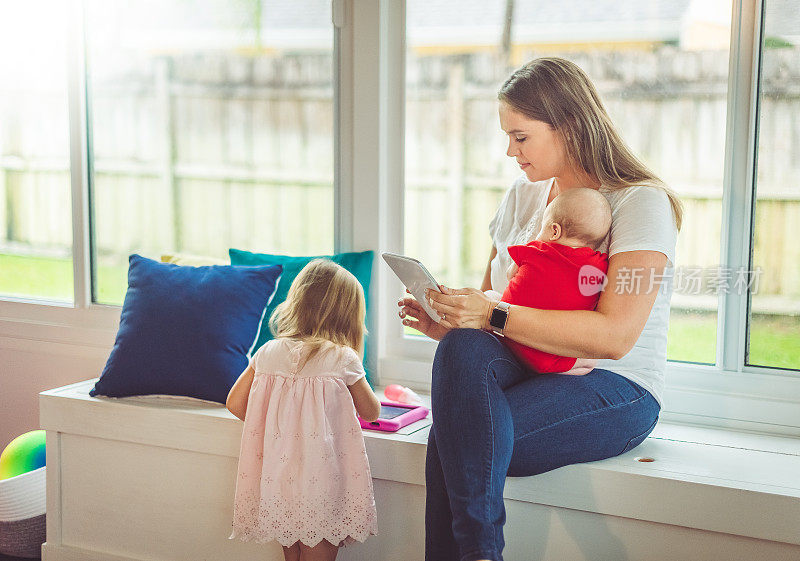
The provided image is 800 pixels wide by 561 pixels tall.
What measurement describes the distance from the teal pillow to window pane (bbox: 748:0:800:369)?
97 centimetres

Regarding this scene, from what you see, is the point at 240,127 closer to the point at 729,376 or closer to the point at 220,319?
the point at 220,319

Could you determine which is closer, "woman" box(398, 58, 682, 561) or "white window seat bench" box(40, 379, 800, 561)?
"woman" box(398, 58, 682, 561)

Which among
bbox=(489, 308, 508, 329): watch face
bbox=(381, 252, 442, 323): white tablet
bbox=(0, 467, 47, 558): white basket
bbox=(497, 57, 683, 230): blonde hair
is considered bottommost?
bbox=(0, 467, 47, 558): white basket

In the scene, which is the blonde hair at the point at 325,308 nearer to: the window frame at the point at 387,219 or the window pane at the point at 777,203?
the window frame at the point at 387,219

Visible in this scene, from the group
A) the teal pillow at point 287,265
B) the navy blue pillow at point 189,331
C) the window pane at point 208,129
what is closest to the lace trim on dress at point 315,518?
the navy blue pillow at point 189,331

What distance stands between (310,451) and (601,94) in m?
1.12

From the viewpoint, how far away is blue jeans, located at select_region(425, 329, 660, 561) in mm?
1551

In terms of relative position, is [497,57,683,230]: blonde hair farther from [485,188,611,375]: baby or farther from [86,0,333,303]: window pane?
[86,0,333,303]: window pane

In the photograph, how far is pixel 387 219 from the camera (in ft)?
8.25

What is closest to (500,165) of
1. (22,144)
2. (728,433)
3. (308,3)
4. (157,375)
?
(308,3)

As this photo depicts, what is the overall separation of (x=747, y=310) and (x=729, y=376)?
167 mm

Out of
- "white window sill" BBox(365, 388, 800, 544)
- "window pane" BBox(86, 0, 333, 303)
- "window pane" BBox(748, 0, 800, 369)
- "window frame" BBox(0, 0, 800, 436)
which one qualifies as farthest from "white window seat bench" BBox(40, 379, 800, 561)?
"window pane" BBox(86, 0, 333, 303)

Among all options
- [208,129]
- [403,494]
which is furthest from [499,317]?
[208,129]

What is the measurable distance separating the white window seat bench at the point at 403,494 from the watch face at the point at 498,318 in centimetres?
35
